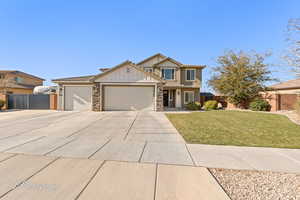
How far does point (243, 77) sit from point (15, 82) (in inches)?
1403

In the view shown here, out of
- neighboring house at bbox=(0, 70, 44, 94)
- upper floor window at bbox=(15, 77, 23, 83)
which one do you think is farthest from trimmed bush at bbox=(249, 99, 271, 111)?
upper floor window at bbox=(15, 77, 23, 83)

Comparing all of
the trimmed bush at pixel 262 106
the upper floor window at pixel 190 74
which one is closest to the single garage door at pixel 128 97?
the upper floor window at pixel 190 74

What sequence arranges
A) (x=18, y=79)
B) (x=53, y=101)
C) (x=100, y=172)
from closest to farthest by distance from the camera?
(x=100, y=172) < (x=53, y=101) < (x=18, y=79)

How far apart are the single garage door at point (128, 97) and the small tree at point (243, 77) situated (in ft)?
29.7

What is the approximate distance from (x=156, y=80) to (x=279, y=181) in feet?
36.9

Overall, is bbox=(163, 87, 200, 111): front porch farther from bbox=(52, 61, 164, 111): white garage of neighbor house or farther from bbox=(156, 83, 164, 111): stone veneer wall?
bbox=(52, 61, 164, 111): white garage of neighbor house

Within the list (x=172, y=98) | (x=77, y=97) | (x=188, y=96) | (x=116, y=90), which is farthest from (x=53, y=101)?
(x=188, y=96)

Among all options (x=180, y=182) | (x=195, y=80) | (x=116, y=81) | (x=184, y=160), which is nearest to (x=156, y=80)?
(x=116, y=81)

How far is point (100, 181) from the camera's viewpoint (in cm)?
253

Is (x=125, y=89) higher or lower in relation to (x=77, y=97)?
higher

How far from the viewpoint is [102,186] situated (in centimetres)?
239

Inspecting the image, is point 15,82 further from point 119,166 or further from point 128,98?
point 119,166

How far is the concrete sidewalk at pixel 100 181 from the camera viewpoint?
7.21ft

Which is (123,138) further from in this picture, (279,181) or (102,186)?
(279,181)
